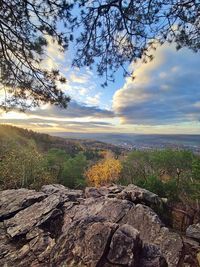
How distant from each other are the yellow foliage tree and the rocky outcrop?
29.1 metres

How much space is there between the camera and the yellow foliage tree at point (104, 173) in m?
46.7

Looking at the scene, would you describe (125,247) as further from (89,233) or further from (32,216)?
(32,216)

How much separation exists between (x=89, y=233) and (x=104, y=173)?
43.0m

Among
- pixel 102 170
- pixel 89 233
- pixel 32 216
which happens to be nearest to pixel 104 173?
pixel 102 170

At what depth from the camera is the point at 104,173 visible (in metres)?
49.1

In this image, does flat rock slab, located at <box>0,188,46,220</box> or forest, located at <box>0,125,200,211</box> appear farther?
forest, located at <box>0,125,200,211</box>

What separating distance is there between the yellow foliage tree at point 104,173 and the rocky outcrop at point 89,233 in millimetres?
29061

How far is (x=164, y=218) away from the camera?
50.3 feet

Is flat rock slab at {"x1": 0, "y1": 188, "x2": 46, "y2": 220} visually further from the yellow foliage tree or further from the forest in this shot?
the yellow foliage tree

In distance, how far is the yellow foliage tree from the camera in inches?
1838

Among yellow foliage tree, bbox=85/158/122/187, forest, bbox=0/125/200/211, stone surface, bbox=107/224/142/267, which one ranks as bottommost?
yellow foliage tree, bbox=85/158/122/187

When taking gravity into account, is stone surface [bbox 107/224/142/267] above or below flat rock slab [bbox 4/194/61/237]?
above

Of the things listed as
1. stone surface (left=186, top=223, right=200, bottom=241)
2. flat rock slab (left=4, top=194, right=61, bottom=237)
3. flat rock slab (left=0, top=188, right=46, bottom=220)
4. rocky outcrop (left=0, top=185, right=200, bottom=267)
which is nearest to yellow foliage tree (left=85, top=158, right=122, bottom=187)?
rocky outcrop (left=0, top=185, right=200, bottom=267)

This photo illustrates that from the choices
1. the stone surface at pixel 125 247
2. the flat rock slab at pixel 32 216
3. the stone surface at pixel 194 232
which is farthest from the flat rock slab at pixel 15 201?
the stone surface at pixel 125 247
